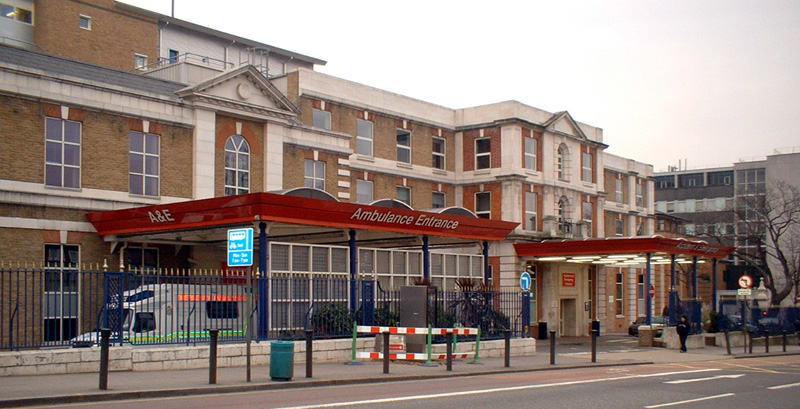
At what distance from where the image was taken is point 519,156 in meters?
46.4

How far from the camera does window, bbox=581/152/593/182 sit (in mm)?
52197

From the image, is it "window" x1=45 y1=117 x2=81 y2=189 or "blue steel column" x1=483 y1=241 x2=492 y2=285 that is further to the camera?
"blue steel column" x1=483 y1=241 x2=492 y2=285

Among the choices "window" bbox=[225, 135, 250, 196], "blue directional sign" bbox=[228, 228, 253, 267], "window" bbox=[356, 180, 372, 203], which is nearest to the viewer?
"blue directional sign" bbox=[228, 228, 253, 267]

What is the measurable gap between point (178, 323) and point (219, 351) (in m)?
1.27

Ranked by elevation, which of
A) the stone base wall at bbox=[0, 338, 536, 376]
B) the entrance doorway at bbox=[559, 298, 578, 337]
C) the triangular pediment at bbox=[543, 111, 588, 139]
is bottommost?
the entrance doorway at bbox=[559, 298, 578, 337]

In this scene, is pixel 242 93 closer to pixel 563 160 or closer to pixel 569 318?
pixel 563 160

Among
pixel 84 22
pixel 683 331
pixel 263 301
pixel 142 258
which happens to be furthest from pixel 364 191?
pixel 263 301

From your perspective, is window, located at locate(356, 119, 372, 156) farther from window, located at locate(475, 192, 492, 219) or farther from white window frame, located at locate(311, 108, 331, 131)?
window, located at locate(475, 192, 492, 219)

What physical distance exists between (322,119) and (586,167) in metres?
19.8

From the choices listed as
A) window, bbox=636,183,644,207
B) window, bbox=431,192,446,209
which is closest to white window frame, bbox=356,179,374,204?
window, bbox=431,192,446,209

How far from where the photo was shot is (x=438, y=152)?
48000mm

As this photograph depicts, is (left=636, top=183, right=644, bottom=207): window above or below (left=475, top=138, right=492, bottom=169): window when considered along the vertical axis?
below

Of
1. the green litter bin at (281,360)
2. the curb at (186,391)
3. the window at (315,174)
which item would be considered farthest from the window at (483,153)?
the green litter bin at (281,360)

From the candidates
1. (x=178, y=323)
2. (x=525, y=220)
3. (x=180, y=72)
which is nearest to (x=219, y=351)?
(x=178, y=323)
